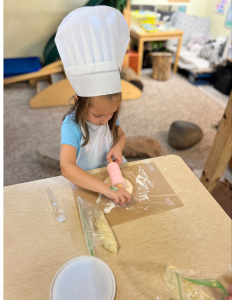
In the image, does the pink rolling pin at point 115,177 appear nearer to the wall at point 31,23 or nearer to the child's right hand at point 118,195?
the child's right hand at point 118,195

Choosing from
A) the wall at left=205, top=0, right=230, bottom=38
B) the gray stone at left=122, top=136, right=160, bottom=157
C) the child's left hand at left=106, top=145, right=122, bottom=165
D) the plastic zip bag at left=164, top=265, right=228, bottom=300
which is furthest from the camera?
the wall at left=205, top=0, right=230, bottom=38

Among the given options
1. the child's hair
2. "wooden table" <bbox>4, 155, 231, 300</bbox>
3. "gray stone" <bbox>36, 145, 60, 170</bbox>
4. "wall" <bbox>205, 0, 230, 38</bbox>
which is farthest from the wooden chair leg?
"wall" <bbox>205, 0, 230, 38</bbox>

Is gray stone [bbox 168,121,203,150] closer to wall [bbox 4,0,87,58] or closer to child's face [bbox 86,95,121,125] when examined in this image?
child's face [bbox 86,95,121,125]

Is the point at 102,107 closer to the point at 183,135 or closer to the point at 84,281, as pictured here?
the point at 84,281

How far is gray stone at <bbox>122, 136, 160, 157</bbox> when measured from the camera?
1.85 m

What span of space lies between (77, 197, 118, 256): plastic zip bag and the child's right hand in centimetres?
6

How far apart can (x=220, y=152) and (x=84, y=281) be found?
103 cm

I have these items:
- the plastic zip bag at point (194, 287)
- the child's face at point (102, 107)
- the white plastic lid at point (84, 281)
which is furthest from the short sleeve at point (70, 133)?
the plastic zip bag at point (194, 287)

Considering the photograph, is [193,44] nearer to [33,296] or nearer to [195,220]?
[195,220]

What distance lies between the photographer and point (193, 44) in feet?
12.2

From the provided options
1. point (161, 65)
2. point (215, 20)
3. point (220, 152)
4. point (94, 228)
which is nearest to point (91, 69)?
→ point (94, 228)

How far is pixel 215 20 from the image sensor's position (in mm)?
3967

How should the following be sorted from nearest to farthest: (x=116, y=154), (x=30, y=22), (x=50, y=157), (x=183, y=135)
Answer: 1. (x=116, y=154)
2. (x=50, y=157)
3. (x=183, y=135)
4. (x=30, y=22)

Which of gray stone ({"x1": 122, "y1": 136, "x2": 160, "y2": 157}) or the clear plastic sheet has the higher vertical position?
the clear plastic sheet
